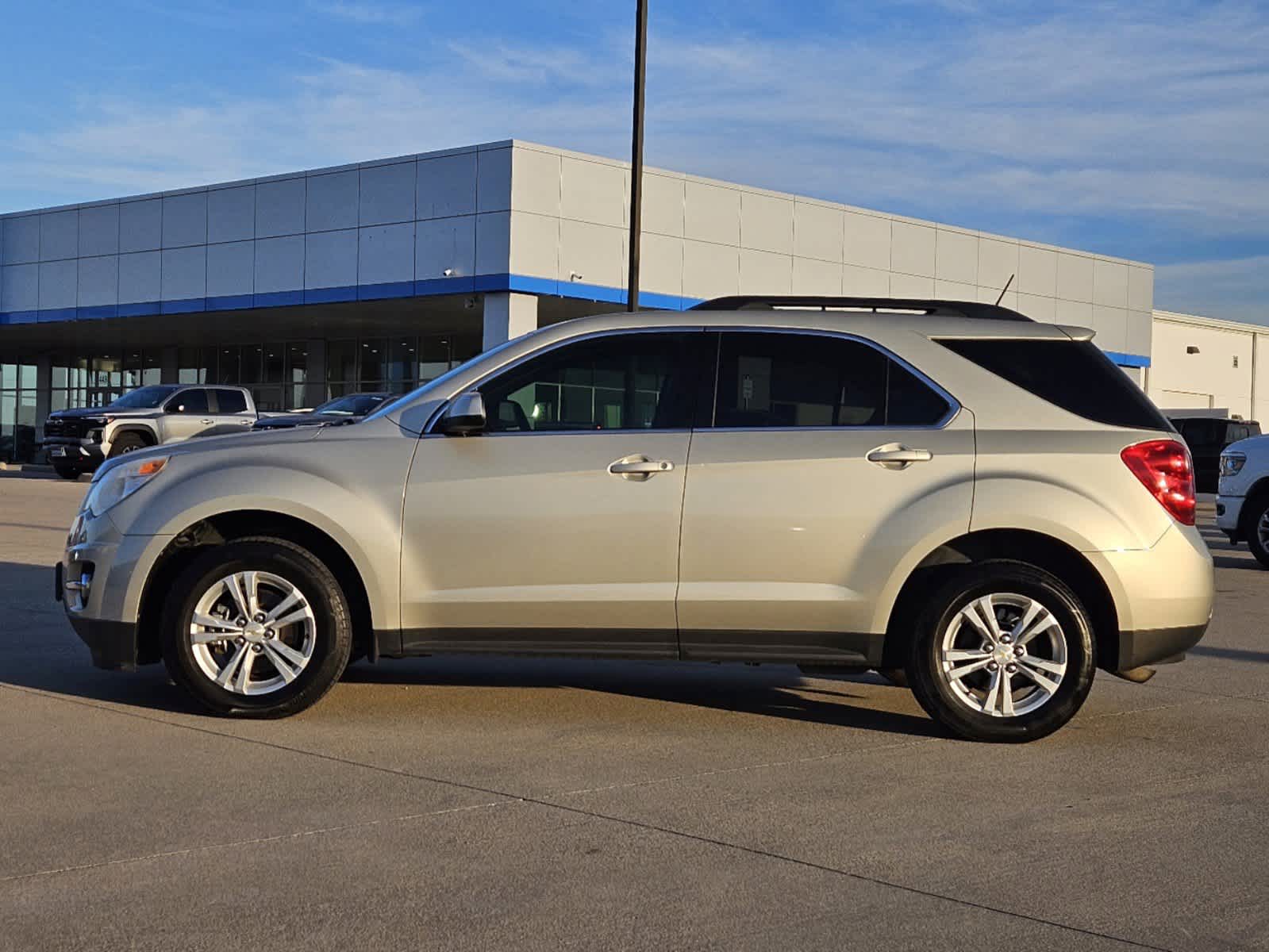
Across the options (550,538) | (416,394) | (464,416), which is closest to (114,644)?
(416,394)

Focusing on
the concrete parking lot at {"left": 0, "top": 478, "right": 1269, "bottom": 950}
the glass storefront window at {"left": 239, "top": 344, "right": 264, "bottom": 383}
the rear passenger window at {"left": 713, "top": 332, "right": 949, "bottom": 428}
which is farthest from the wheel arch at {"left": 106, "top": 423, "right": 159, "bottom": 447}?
the rear passenger window at {"left": 713, "top": 332, "right": 949, "bottom": 428}

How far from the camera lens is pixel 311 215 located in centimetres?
3919

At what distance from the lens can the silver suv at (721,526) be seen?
6820 mm

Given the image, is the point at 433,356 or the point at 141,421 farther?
the point at 433,356

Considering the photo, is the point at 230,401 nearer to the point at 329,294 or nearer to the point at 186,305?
the point at 329,294

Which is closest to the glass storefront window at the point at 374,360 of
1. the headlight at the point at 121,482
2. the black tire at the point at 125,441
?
the black tire at the point at 125,441

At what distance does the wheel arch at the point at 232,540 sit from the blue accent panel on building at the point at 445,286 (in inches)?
1145

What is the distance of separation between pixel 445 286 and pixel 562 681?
1136 inches

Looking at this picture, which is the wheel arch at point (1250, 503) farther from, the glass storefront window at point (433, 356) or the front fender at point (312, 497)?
the glass storefront window at point (433, 356)

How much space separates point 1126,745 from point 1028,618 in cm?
73

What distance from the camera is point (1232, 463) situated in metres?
17.1

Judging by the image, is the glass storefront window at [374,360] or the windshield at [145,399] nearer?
the windshield at [145,399]

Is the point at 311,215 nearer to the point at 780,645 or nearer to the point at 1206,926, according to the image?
the point at 780,645

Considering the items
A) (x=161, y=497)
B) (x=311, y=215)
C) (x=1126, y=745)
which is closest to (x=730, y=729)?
(x=1126, y=745)
